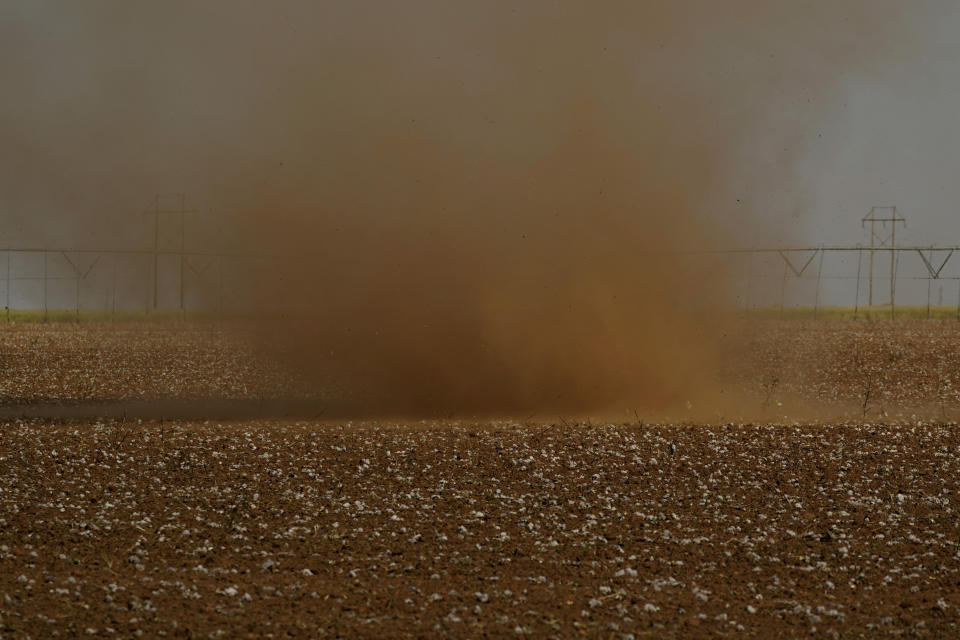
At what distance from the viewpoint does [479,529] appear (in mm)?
13969

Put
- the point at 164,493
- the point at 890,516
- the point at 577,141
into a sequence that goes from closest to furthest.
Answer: the point at 890,516 → the point at 164,493 → the point at 577,141

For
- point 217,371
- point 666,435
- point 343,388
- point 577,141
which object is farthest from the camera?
point 217,371

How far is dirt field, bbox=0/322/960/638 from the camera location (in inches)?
414

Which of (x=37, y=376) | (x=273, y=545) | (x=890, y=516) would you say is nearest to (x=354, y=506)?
(x=273, y=545)

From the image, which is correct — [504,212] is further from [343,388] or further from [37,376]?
[37,376]

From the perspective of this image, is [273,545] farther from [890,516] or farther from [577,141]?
[577,141]

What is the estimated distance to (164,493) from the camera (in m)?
16.0

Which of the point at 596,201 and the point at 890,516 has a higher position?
the point at 596,201

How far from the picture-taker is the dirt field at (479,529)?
34.5 ft

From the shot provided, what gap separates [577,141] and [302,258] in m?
7.48

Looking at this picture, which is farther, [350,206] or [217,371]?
[217,371]

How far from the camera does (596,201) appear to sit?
26.5m

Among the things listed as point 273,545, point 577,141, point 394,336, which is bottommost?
point 273,545

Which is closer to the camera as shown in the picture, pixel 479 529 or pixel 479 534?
pixel 479 534
